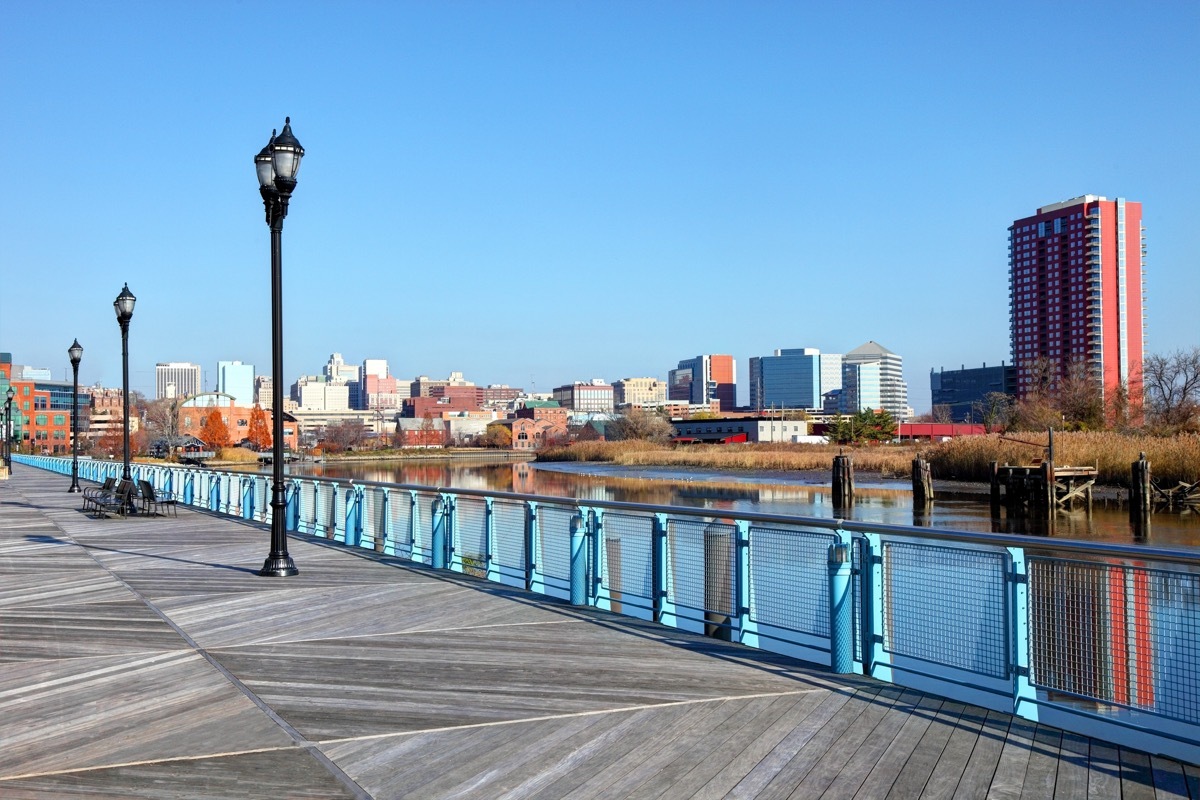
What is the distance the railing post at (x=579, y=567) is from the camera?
9.38 m

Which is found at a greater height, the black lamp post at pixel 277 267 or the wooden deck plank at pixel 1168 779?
the black lamp post at pixel 277 267

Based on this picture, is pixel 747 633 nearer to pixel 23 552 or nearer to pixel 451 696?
Result: pixel 451 696

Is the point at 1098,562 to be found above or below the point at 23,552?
above

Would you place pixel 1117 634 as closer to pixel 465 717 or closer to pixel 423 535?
pixel 465 717

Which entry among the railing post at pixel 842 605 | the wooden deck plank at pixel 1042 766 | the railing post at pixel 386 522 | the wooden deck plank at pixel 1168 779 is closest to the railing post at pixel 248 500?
the railing post at pixel 386 522

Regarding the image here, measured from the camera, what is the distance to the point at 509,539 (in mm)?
11203

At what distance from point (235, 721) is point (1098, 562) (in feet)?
15.5

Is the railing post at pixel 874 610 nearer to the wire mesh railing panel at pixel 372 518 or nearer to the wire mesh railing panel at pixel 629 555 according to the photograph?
the wire mesh railing panel at pixel 629 555

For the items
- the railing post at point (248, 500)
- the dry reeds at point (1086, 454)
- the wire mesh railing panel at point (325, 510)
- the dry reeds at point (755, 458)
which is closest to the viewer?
the wire mesh railing panel at point (325, 510)

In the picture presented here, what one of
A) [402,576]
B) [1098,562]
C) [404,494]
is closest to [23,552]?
[404,494]

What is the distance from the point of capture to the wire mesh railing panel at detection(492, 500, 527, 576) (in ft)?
36.2

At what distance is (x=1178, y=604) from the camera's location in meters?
5.03

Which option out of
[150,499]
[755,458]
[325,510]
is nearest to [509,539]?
[325,510]

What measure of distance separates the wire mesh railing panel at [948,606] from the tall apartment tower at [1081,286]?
488ft
